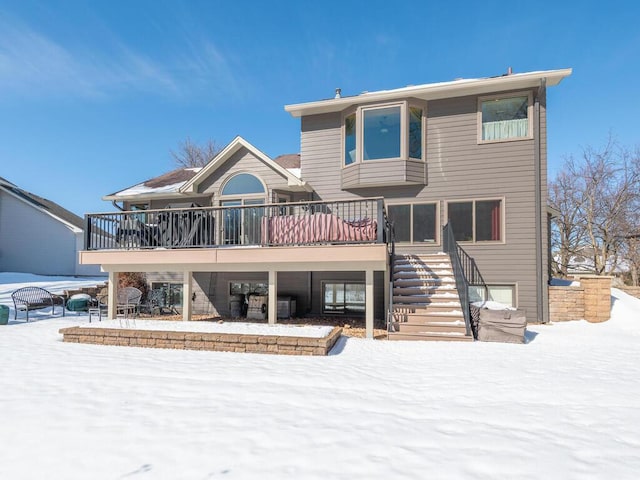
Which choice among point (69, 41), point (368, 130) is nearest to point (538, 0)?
point (368, 130)

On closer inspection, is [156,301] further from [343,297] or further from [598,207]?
[598,207]

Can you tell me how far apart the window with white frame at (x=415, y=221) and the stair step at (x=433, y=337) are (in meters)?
4.23

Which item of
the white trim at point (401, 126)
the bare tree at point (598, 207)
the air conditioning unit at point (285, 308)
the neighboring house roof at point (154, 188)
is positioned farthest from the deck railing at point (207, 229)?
the bare tree at point (598, 207)

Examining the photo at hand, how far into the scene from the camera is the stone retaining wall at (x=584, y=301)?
948 centimetres

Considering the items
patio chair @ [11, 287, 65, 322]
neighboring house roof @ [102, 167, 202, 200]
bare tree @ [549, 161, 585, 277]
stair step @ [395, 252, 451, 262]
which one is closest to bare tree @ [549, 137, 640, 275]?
bare tree @ [549, 161, 585, 277]

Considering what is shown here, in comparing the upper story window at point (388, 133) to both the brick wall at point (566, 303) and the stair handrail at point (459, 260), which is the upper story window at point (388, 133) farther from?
the brick wall at point (566, 303)

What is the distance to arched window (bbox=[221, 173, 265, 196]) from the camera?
37.7 ft

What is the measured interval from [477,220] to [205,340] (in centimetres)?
862

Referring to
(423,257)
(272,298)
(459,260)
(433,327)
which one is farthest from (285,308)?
(459,260)

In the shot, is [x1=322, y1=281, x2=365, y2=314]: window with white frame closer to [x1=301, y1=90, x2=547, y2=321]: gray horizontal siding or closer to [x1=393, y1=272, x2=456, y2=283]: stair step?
[x1=393, y1=272, x2=456, y2=283]: stair step

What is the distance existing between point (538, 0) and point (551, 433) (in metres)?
12.2

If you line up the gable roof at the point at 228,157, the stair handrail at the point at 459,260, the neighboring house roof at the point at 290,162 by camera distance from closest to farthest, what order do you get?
the stair handrail at the point at 459,260 < the gable roof at the point at 228,157 < the neighboring house roof at the point at 290,162

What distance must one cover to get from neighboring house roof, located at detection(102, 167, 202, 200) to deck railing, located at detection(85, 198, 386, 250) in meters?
3.11

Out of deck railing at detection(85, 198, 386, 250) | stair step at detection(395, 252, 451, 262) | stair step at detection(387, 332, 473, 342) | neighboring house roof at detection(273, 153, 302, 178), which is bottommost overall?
stair step at detection(387, 332, 473, 342)
